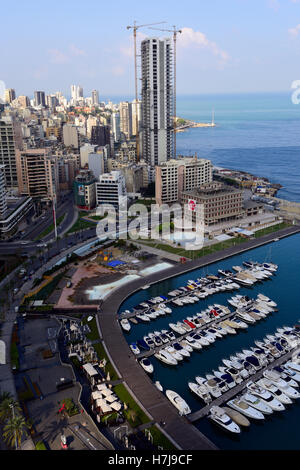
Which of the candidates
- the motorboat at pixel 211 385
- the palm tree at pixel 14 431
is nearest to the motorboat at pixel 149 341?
the motorboat at pixel 211 385

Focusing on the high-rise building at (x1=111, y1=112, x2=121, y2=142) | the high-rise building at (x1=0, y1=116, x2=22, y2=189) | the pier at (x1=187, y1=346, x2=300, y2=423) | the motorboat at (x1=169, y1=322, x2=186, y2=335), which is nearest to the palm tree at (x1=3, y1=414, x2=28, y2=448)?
the pier at (x1=187, y1=346, x2=300, y2=423)

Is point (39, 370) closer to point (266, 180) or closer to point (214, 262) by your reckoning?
Result: point (214, 262)

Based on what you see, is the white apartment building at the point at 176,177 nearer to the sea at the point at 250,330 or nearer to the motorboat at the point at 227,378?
the sea at the point at 250,330

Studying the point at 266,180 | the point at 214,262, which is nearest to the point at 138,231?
the point at 214,262

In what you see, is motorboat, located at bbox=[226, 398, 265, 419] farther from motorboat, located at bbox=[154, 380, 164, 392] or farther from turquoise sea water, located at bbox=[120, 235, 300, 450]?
motorboat, located at bbox=[154, 380, 164, 392]

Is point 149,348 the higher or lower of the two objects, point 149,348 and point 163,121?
the lower

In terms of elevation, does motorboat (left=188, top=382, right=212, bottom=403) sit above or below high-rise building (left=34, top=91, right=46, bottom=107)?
below

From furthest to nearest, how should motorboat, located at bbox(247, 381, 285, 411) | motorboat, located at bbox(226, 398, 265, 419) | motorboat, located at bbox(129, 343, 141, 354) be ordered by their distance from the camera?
motorboat, located at bbox(129, 343, 141, 354)
motorboat, located at bbox(247, 381, 285, 411)
motorboat, located at bbox(226, 398, 265, 419)
